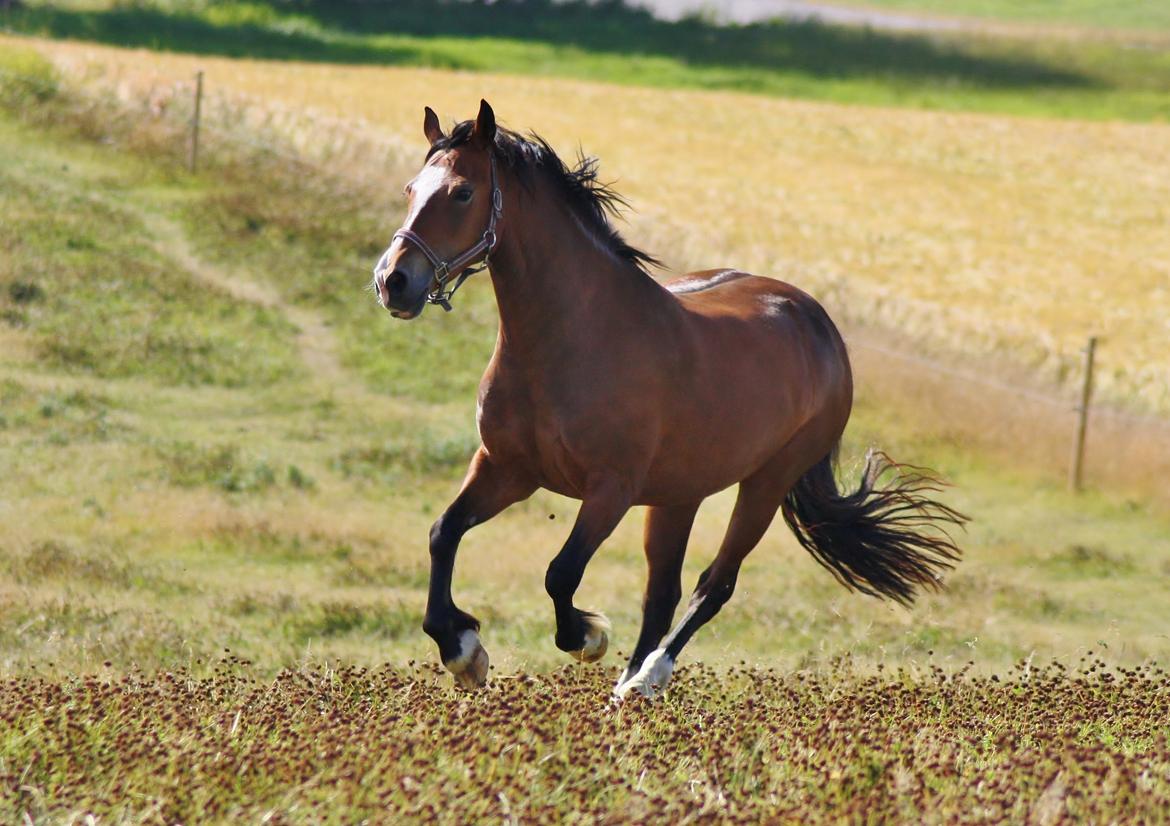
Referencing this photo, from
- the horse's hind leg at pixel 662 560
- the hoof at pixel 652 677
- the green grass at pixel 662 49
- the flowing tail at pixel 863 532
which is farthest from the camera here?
the green grass at pixel 662 49

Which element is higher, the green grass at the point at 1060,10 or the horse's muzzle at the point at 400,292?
the horse's muzzle at the point at 400,292

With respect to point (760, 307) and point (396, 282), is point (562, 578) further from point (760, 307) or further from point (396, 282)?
point (760, 307)

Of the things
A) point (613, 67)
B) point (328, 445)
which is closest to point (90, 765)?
point (328, 445)

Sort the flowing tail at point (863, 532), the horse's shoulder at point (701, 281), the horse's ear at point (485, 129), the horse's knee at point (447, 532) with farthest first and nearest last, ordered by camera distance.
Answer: the flowing tail at point (863, 532), the horse's shoulder at point (701, 281), the horse's knee at point (447, 532), the horse's ear at point (485, 129)

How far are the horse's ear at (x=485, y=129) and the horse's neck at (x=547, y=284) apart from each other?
32cm

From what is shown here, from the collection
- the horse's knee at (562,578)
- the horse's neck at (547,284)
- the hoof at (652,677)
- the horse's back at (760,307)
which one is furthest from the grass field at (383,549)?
the horse's back at (760,307)

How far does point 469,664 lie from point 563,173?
2177 mm

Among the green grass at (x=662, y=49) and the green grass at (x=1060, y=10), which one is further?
the green grass at (x=1060, y=10)

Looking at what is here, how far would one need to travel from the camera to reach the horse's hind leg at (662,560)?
8.73 m

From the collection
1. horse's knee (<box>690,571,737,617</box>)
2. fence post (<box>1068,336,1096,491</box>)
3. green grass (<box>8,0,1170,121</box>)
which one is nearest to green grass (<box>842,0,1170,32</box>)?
green grass (<box>8,0,1170,121</box>)

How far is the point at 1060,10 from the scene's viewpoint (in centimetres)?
7894

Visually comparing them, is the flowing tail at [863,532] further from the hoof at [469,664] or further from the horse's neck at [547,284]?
the hoof at [469,664]

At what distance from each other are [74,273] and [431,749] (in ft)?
63.9

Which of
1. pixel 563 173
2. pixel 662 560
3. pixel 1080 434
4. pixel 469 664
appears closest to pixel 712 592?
pixel 662 560
